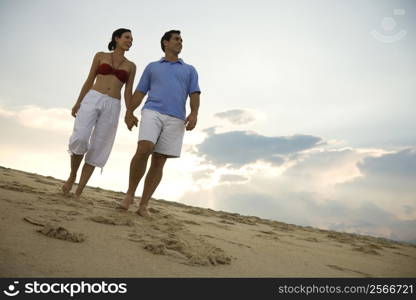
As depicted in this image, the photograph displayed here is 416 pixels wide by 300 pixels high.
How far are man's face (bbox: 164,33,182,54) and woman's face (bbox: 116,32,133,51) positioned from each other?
420mm

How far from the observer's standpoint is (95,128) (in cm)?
383

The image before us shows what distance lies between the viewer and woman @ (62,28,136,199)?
369cm

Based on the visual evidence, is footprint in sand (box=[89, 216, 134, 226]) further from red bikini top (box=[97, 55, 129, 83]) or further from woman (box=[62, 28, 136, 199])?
red bikini top (box=[97, 55, 129, 83])

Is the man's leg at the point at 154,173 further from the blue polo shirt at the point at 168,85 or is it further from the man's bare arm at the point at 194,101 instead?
the man's bare arm at the point at 194,101

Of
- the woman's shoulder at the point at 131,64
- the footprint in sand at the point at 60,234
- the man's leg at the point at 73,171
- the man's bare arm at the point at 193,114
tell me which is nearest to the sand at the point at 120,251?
the footprint in sand at the point at 60,234

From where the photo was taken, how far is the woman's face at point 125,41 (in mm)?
3852

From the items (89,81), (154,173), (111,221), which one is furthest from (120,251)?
(89,81)

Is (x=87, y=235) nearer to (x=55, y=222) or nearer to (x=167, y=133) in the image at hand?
(x=55, y=222)

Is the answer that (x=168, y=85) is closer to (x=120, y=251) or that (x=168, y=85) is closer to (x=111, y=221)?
(x=111, y=221)

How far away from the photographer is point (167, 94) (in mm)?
3672

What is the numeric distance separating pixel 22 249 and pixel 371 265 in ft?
9.77

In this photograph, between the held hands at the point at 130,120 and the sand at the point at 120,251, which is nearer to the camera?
the sand at the point at 120,251

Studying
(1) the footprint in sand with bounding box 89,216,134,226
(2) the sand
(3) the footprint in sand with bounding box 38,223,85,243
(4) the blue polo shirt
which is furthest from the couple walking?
(3) the footprint in sand with bounding box 38,223,85,243

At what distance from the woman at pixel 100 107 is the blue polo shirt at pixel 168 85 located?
0.84ft
